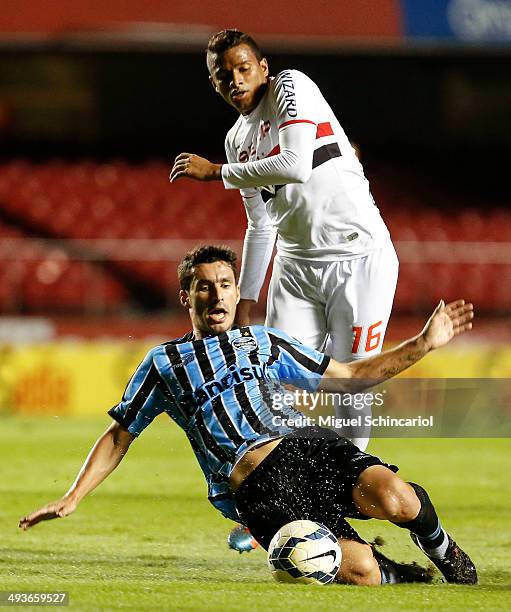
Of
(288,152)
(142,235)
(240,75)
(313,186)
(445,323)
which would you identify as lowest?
(142,235)

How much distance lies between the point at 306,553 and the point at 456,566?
0.61 meters

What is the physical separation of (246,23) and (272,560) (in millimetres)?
11609

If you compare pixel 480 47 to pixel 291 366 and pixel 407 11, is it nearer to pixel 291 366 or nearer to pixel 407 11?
pixel 407 11

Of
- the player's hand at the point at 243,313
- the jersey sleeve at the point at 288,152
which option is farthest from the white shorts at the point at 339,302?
the jersey sleeve at the point at 288,152

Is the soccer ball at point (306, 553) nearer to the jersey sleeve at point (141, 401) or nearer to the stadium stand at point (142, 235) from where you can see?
the jersey sleeve at point (141, 401)

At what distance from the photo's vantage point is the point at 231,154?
5.84 m

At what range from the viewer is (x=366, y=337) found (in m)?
5.59

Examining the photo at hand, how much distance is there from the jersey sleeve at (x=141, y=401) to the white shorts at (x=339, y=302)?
1143 mm

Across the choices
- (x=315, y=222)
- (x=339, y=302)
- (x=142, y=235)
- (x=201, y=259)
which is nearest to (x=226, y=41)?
(x=315, y=222)

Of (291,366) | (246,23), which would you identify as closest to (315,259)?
(291,366)

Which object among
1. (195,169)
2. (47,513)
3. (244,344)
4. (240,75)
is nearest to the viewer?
(47,513)

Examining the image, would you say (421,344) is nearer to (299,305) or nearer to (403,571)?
(403,571)

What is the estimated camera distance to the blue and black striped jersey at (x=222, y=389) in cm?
445

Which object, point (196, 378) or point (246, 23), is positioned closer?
point (196, 378)
